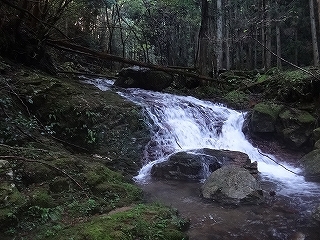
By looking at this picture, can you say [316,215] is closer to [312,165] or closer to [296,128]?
[312,165]

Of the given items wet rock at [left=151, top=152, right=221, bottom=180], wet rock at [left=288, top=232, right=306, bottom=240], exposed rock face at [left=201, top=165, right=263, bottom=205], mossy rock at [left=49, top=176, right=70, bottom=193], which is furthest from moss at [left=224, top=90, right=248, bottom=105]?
mossy rock at [left=49, top=176, right=70, bottom=193]

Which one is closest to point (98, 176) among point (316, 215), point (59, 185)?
point (59, 185)

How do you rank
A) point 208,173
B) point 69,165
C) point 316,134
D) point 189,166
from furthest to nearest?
point 316,134, point 208,173, point 189,166, point 69,165

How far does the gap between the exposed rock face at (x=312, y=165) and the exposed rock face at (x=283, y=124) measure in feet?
5.21

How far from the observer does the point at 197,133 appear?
11.2m

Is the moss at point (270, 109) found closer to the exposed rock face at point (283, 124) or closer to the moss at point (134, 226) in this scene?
the exposed rock face at point (283, 124)

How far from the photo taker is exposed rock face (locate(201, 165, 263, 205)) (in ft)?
21.9

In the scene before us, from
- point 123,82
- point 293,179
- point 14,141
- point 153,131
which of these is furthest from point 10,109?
point 123,82

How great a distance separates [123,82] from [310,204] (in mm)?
10251

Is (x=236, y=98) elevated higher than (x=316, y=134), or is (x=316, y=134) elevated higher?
(x=236, y=98)

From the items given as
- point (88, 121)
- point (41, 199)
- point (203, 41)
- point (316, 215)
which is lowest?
point (316, 215)

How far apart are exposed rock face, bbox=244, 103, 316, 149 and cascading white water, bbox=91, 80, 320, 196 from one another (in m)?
0.69

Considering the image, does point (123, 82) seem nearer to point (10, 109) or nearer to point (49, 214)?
point (10, 109)

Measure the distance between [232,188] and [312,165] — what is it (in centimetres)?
348
